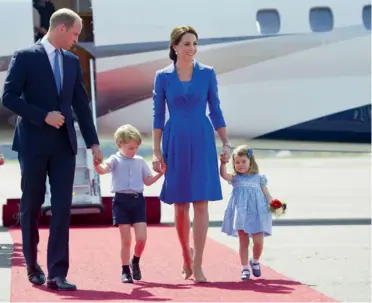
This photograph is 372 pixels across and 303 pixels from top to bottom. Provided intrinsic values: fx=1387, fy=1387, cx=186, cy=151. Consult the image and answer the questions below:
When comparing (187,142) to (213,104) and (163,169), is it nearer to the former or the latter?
(163,169)

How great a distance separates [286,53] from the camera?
16.9 meters

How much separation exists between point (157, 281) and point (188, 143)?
979 mm

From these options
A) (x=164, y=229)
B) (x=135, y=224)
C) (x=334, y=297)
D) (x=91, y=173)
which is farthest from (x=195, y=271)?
(x=91, y=173)

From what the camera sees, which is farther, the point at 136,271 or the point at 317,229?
the point at 317,229

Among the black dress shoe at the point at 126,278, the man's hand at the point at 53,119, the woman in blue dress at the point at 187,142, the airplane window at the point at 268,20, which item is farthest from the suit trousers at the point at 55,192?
the airplane window at the point at 268,20

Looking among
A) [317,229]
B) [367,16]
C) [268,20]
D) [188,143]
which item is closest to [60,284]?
[188,143]

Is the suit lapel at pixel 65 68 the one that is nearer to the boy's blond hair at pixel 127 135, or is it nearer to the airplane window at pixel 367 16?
the boy's blond hair at pixel 127 135

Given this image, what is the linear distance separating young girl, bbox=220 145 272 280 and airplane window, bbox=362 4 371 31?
7808 millimetres

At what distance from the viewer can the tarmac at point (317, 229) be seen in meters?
9.70

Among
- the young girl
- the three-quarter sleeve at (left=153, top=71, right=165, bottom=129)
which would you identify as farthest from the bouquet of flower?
the three-quarter sleeve at (left=153, top=71, right=165, bottom=129)

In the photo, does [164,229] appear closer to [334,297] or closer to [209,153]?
[209,153]

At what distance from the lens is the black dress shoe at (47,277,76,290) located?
9.04 m

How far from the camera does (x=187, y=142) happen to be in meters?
9.65

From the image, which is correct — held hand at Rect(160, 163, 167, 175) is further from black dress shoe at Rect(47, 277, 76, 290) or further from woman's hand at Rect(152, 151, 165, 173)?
black dress shoe at Rect(47, 277, 76, 290)
